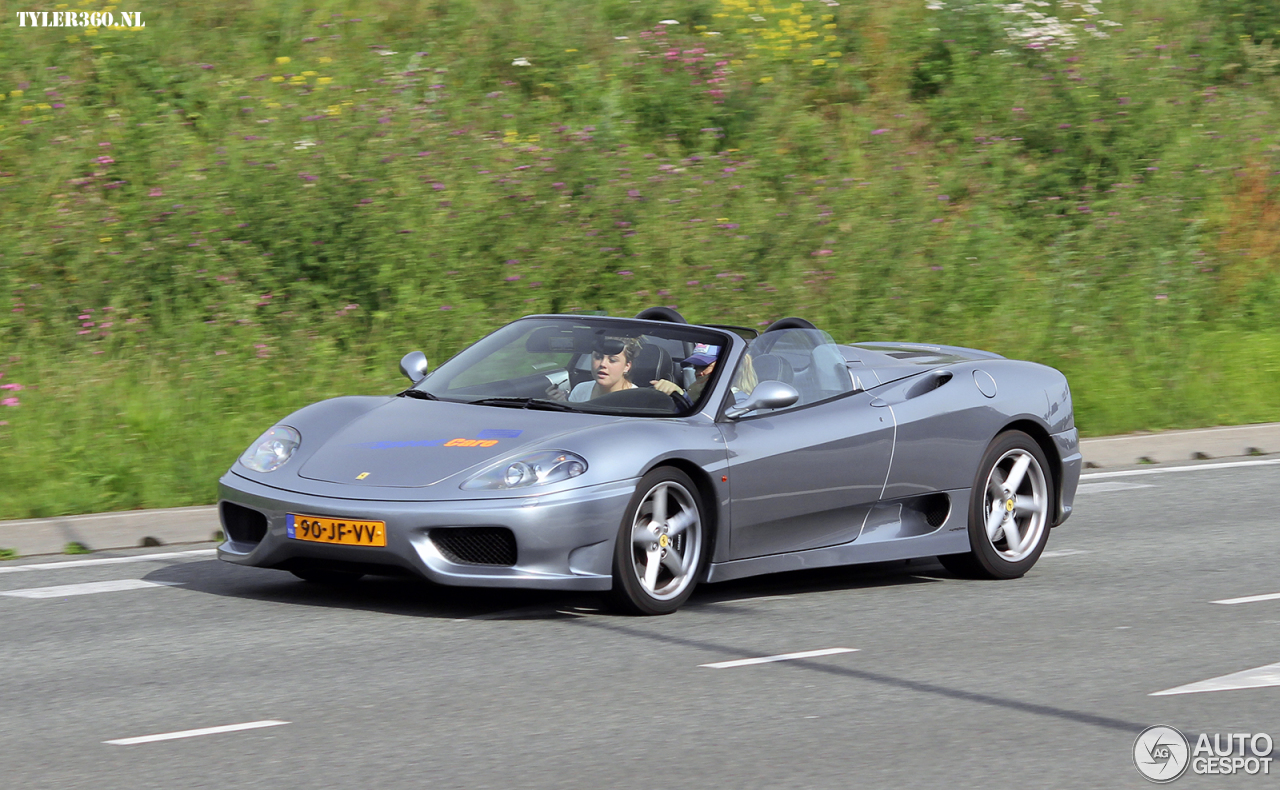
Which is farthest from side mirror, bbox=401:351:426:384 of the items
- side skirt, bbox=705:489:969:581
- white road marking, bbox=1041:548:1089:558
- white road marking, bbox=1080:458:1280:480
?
white road marking, bbox=1080:458:1280:480

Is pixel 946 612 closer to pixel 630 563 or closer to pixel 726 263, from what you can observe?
pixel 630 563

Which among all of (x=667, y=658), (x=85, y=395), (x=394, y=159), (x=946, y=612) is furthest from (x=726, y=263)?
(x=667, y=658)

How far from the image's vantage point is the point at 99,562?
828 centimetres

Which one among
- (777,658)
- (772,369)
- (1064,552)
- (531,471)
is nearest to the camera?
(777,658)

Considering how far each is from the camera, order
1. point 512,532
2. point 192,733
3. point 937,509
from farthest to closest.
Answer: point 937,509, point 512,532, point 192,733

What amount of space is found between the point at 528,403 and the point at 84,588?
7.25 ft

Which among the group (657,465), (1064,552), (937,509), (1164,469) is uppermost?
(657,465)

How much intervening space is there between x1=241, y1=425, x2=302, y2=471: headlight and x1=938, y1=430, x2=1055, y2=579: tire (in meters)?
3.30

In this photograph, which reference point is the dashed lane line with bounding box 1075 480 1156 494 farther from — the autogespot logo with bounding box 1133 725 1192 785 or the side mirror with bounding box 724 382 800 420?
the autogespot logo with bounding box 1133 725 1192 785

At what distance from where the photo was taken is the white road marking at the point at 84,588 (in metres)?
7.42

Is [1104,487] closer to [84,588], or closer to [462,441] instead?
[462,441]

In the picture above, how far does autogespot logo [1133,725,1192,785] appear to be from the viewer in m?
4.87

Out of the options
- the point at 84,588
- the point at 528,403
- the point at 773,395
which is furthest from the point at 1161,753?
the point at 84,588

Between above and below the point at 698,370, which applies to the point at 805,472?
below
